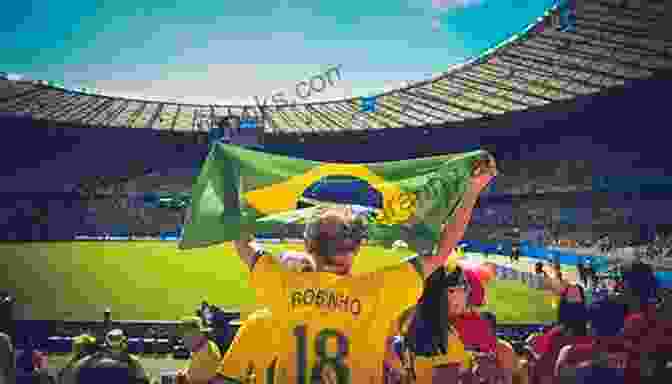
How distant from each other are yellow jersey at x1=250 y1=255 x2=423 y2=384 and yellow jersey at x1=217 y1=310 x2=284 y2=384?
0.22ft

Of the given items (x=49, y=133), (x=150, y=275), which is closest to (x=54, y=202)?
(x=49, y=133)

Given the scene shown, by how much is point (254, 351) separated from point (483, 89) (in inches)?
1822

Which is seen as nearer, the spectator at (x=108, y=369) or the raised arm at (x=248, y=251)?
the spectator at (x=108, y=369)

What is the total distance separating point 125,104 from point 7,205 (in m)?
14.4

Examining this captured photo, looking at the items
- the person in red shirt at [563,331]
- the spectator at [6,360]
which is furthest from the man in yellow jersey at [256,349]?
the spectator at [6,360]

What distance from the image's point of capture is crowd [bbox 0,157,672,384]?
2578 mm

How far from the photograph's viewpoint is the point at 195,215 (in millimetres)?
3227

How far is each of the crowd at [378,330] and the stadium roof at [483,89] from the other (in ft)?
132

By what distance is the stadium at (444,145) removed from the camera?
32.9 meters

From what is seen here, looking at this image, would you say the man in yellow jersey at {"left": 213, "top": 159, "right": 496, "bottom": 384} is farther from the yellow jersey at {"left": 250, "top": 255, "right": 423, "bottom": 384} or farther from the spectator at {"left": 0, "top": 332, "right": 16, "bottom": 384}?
the spectator at {"left": 0, "top": 332, "right": 16, "bottom": 384}

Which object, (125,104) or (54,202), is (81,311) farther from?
(125,104)

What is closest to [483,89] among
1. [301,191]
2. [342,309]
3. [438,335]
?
[301,191]

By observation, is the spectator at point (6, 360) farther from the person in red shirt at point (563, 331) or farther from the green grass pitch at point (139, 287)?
the green grass pitch at point (139, 287)

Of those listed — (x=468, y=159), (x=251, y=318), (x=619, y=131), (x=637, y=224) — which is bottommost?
(x=637, y=224)
